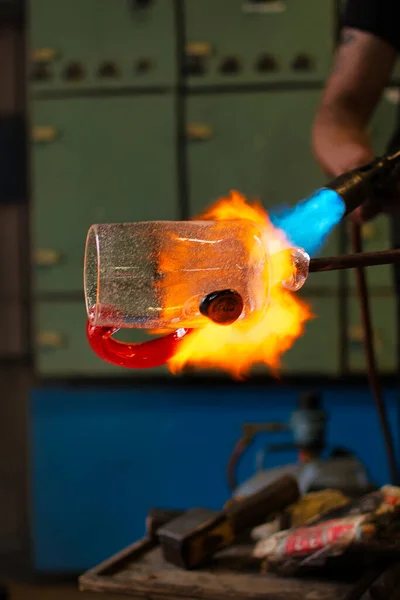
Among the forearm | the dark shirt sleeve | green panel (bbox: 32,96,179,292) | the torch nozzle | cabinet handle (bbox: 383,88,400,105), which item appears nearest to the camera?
the torch nozzle

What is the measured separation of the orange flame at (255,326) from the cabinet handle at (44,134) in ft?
5.40

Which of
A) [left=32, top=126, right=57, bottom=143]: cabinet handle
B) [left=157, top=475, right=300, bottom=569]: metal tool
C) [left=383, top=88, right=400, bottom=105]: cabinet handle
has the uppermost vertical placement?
[left=383, top=88, right=400, bottom=105]: cabinet handle

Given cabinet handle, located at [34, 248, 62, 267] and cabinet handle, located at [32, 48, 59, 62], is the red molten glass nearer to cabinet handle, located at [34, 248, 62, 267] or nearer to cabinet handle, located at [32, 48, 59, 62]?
cabinet handle, located at [34, 248, 62, 267]

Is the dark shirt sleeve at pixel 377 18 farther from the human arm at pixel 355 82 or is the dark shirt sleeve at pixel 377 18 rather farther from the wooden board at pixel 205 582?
the wooden board at pixel 205 582

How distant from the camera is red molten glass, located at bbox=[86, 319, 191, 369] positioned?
1.87 ft

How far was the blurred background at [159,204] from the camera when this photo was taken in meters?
2.11

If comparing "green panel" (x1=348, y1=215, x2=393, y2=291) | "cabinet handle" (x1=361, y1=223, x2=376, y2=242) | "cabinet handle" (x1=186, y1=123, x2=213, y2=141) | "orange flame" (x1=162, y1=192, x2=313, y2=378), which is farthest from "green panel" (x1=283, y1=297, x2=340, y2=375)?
"orange flame" (x1=162, y1=192, x2=313, y2=378)

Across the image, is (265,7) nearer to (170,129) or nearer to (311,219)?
(170,129)

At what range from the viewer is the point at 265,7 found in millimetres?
2104

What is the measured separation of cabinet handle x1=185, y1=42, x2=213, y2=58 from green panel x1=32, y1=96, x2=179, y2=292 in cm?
17

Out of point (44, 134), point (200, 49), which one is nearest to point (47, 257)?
point (44, 134)

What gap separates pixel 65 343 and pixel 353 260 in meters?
1.75

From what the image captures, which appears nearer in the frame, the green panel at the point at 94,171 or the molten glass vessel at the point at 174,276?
the molten glass vessel at the point at 174,276

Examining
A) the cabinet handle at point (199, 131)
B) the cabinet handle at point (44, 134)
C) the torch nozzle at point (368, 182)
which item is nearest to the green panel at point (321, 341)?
the cabinet handle at point (199, 131)
